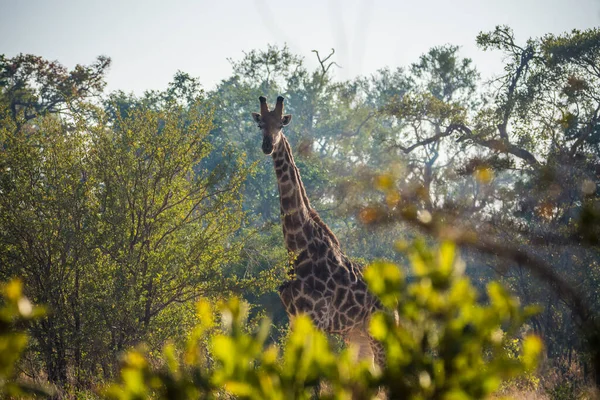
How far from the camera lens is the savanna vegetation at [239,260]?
166 cm

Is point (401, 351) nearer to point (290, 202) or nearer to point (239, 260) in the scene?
point (290, 202)

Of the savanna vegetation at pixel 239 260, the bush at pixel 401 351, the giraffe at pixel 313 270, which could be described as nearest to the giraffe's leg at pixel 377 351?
the giraffe at pixel 313 270

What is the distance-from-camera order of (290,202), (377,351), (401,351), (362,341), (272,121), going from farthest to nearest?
(362,341) < (377,351) < (290,202) < (272,121) < (401,351)

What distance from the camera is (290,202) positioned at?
957cm

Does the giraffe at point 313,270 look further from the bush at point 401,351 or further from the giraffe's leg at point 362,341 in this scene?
the bush at point 401,351

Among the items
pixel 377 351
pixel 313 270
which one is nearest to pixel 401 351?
pixel 313 270

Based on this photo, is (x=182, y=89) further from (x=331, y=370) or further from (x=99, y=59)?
(x=331, y=370)

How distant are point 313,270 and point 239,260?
181 centimetres

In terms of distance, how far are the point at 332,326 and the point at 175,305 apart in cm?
274

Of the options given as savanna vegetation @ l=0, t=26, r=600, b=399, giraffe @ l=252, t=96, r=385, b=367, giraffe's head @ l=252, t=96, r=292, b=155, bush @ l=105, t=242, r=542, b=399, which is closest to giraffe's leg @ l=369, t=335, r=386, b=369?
giraffe @ l=252, t=96, r=385, b=367

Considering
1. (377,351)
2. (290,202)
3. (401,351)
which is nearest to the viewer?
(401,351)

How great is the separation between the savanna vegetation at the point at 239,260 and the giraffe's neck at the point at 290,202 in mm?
710

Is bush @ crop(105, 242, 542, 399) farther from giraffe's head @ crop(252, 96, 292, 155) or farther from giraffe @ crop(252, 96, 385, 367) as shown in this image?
giraffe's head @ crop(252, 96, 292, 155)

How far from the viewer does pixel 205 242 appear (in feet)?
32.6
